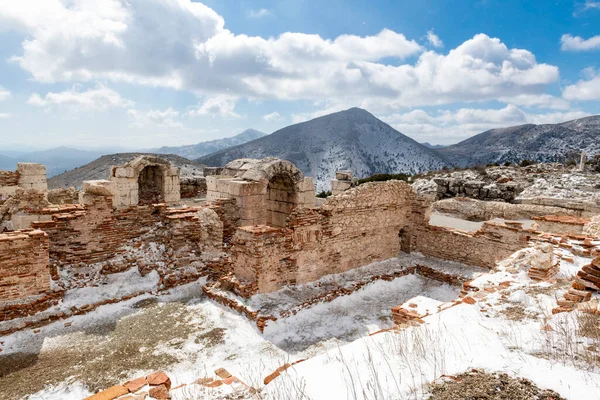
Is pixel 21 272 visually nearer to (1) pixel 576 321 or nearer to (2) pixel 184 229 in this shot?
(2) pixel 184 229

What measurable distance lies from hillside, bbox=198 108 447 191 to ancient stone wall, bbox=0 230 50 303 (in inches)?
2545

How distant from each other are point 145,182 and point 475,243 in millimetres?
11078

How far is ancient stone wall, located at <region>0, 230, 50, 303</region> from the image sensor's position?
599cm

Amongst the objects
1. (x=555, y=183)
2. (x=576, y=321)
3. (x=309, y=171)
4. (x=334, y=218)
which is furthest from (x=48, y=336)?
(x=309, y=171)

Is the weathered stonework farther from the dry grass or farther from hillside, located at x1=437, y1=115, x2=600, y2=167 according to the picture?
hillside, located at x1=437, y1=115, x2=600, y2=167

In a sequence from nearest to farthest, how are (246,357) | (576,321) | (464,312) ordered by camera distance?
(576,321), (464,312), (246,357)

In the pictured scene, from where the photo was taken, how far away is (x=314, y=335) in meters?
6.24

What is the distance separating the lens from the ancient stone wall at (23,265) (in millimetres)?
5988

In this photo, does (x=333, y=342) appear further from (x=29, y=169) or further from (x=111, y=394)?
(x=29, y=169)

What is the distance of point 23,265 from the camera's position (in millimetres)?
6156

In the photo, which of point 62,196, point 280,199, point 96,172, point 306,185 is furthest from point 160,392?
point 96,172

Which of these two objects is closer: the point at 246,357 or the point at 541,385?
the point at 541,385

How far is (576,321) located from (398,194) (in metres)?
6.87

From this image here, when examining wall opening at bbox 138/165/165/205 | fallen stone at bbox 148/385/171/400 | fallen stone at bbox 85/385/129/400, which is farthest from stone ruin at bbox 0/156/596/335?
fallen stone at bbox 85/385/129/400
